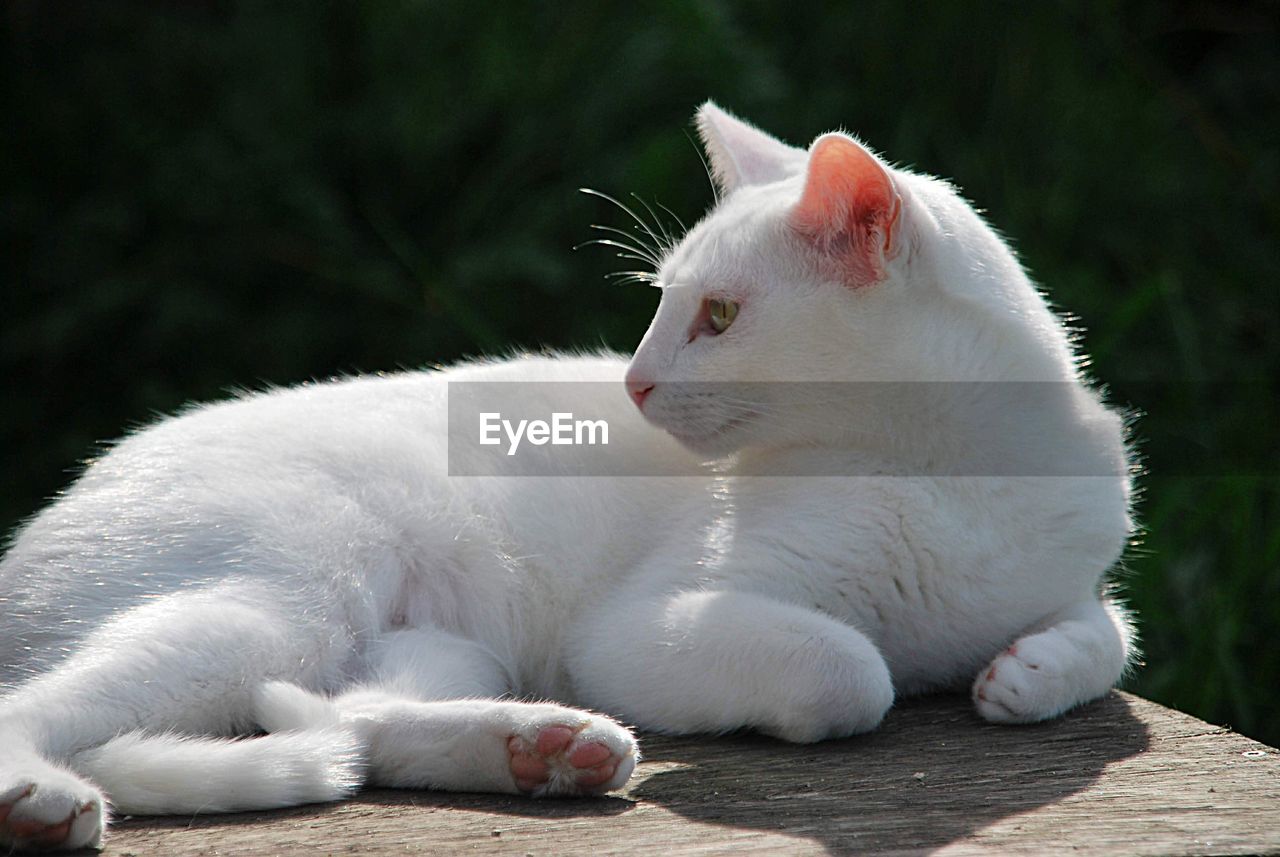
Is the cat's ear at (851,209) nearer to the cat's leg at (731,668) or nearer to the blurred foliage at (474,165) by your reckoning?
the cat's leg at (731,668)

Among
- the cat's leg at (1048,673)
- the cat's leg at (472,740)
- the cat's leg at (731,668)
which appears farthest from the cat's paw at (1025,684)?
the cat's leg at (472,740)

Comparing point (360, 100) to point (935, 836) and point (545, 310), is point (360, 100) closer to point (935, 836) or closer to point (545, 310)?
point (545, 310)

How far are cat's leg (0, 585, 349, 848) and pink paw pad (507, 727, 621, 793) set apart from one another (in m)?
0.22

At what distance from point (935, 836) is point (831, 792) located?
18cm

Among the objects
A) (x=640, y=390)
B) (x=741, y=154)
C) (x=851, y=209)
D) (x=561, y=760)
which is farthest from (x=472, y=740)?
(x=741, y=154)

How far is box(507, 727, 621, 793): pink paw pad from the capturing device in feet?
5.13

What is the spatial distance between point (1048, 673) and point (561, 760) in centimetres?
73

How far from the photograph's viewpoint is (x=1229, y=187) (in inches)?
168

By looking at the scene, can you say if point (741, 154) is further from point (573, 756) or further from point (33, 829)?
point (33, 829)

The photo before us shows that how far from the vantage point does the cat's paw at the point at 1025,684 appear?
1828mm

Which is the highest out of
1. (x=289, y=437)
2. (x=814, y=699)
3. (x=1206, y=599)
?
(x=289, y=437)


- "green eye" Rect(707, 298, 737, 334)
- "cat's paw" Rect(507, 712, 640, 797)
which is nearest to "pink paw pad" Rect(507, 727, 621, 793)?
"cat's paw" Rect(507, 712, 640, 797)

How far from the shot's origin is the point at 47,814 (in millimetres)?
1361

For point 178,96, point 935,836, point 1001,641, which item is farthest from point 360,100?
point 935,836
